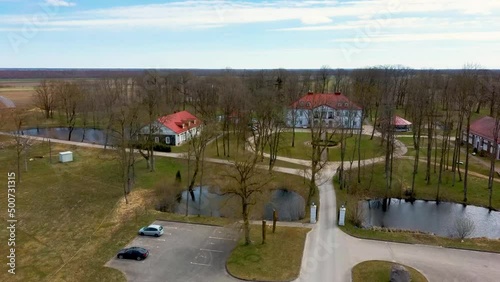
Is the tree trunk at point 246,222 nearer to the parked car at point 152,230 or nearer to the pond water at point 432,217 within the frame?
the parked car at point 152,230

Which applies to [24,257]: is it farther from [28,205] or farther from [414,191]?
[414,191]

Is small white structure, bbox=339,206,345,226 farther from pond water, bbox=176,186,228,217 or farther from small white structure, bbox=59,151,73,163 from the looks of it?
small white structure, bbox=59,151,73,163

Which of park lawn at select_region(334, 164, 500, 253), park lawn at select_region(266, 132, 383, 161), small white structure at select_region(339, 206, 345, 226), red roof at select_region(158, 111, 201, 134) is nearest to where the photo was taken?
park lawn at select_region(334, 164, 500, 253)

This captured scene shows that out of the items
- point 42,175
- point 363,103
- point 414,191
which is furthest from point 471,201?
point 42,175

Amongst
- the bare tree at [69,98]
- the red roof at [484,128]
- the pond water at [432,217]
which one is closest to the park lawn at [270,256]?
the pond water at [432,217]

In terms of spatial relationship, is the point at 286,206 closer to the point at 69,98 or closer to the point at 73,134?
the point at 73,134

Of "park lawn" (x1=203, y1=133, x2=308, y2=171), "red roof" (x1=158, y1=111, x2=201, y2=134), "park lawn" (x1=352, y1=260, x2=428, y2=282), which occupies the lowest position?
"park lawn" (x1=352, y1=260, x2=428, y2=282)

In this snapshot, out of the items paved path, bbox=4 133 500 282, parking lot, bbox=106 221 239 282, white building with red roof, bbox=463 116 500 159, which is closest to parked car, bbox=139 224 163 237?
parking lot, bbox=106 221 239 282
